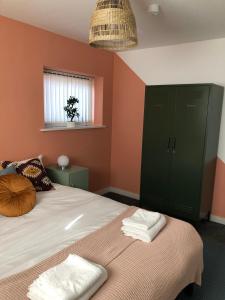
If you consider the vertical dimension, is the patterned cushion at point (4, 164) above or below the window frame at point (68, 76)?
below

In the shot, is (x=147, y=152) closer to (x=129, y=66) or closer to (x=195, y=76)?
(x=195, y=76)

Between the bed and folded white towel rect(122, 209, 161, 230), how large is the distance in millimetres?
99

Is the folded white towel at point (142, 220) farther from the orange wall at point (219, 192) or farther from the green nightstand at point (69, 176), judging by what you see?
the orange wall at point (219, 192)

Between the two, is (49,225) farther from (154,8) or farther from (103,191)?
(103,191)

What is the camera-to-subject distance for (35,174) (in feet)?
8.97

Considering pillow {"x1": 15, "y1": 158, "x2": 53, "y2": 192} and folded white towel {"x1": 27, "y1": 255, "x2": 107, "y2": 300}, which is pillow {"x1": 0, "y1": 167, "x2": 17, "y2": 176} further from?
folded white towel {"x1": 27, "y1": 255, "x2": 107, "y2": 300}

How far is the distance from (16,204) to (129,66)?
9.59 feet

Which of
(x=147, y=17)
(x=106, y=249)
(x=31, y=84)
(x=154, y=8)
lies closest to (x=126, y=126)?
(x=31, y=84)

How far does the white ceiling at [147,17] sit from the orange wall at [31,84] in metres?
0.18

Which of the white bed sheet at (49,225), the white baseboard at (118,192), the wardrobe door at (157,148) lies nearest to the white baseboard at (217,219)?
the wardrobe door at (157,148)

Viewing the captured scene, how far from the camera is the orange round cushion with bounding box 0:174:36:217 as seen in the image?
6.88ft

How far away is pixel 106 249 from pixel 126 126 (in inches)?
113

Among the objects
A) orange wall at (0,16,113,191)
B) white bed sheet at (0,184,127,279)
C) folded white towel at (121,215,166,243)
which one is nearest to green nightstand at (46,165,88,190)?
orange wall at (0,16,113,191)

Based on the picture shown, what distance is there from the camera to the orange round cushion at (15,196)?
2.10 metres
